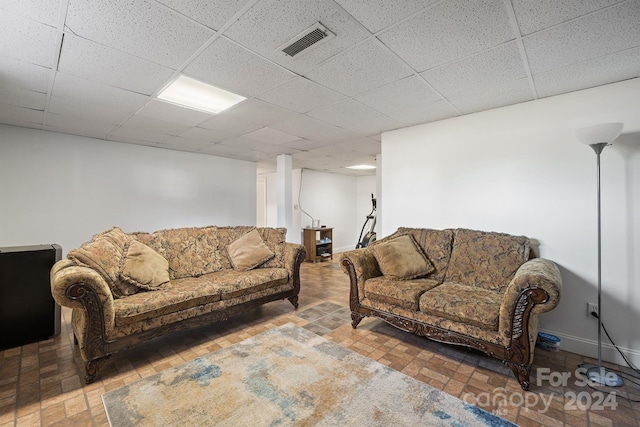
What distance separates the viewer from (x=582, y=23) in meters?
1.61

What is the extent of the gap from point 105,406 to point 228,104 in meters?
2.80

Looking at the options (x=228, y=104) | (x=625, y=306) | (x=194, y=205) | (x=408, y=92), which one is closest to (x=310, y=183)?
(x=194, y=205)

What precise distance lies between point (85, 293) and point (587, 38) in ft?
12.5

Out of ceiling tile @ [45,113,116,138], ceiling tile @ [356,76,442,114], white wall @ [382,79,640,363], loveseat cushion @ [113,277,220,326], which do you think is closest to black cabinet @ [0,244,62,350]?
loveseat cushion @ [113,277,220,326]

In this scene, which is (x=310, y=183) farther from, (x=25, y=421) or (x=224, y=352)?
(x=25, y=421)

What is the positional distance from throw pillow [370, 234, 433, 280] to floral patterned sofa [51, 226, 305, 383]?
106 cm

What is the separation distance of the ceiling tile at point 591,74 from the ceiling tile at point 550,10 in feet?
2.38

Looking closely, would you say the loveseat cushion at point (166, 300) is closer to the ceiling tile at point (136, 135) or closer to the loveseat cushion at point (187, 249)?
the loveseat cushion at point (187, 249)

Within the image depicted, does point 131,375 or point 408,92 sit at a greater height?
point 408,92

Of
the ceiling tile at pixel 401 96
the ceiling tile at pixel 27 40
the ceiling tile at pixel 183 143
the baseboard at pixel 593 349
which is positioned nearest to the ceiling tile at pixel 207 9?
the ceiling tile at pixel 27 40

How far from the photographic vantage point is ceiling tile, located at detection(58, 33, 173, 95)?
1858 millimetres

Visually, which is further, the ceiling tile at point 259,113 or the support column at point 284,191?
the support column at point 284,191

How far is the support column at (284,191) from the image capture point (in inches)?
212

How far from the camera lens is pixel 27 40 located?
1.75 meters
